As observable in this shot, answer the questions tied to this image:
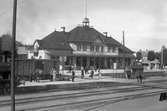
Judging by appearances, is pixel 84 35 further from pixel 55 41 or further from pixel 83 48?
pixel 55 41

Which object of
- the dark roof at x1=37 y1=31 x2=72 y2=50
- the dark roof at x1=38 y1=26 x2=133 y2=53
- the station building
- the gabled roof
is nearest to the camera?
the station building

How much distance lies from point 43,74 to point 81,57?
32986mm

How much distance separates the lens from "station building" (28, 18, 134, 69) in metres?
64.4

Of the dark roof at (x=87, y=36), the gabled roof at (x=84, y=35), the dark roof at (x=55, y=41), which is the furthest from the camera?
the dark roof at (x=87, y=36)

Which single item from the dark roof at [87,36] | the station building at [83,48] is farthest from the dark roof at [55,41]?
the dark roof at [87,36]

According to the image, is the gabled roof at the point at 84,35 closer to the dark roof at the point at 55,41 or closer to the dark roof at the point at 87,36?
the dark roof at the point at 87,36

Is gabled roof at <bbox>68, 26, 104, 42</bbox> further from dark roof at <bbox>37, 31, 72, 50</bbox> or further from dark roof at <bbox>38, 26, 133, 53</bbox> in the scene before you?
dark roof at <bbox>37, 31, 72, 50</bbox>

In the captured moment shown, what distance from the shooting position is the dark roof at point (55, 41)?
64.6 m

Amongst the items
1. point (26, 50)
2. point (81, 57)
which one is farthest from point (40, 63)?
point (81, 57)

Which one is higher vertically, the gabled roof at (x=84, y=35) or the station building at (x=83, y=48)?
the gabled roof at (x=84, y=35)

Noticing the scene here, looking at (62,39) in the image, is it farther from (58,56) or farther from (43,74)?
(43,74)

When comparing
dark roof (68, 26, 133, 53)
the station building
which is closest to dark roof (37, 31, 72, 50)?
the station building

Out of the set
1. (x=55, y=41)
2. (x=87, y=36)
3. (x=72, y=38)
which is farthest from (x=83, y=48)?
(x=55, y=41)

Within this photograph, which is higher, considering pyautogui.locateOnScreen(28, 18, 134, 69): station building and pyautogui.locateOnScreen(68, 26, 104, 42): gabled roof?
pyautogui.locateOnScreen(68, 26, 104, 42): gabled roof
